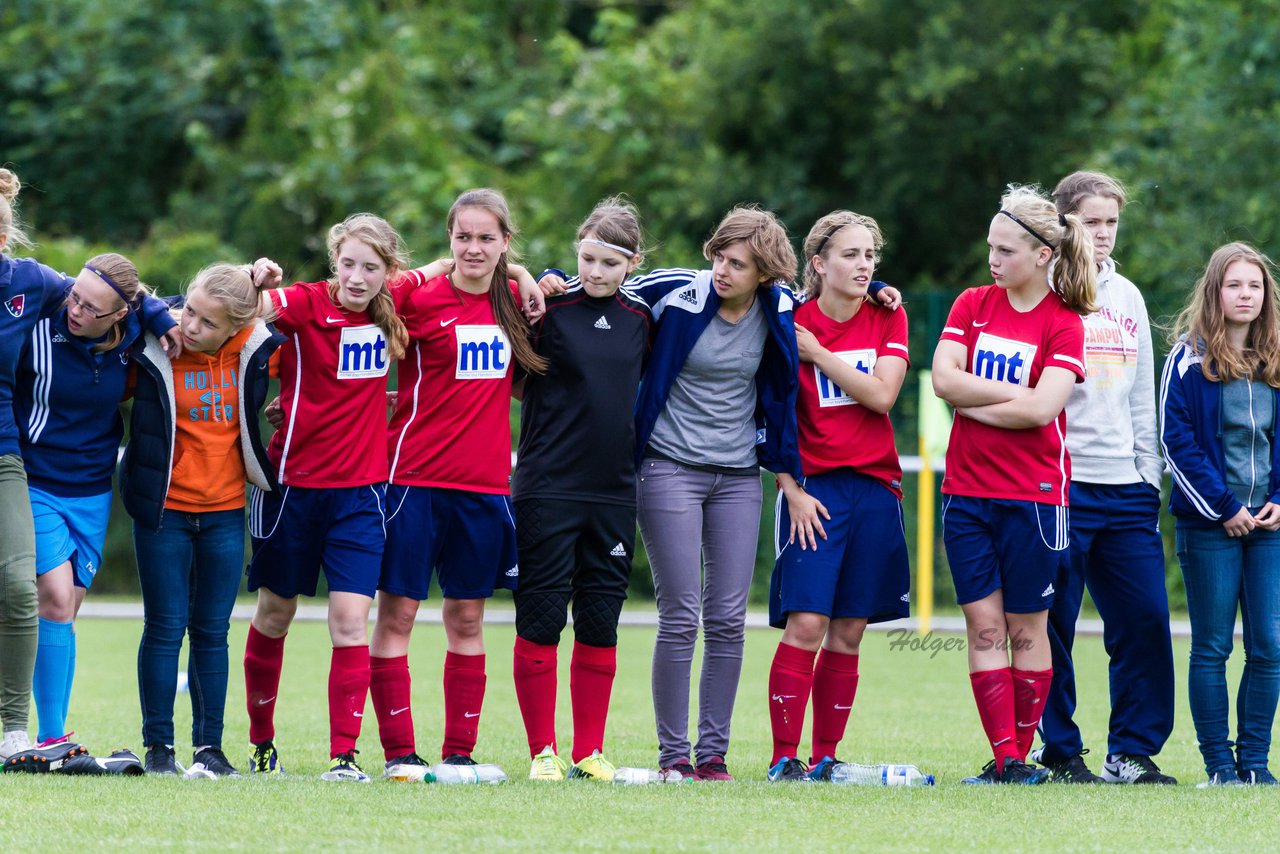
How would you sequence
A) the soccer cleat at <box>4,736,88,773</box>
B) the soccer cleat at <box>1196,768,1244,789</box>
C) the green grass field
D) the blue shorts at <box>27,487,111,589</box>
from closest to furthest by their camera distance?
the green grass field < the soccer cleat at <box>4,736,88,773</box> < the blue shorts at <box>27,487,111,589</box> < the soccer cleat at <box>1196,768,1244,789</box>

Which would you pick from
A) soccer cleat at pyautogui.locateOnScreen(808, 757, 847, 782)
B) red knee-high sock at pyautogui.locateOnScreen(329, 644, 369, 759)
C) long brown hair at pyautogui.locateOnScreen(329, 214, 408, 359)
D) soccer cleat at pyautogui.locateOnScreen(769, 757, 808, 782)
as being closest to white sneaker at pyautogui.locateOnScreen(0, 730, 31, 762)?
red knee-high sock at pyautogui.locateOnScreen(329, 644, 369, 759)

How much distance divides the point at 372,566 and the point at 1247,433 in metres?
3.01

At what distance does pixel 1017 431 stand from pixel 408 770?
2.28 metres

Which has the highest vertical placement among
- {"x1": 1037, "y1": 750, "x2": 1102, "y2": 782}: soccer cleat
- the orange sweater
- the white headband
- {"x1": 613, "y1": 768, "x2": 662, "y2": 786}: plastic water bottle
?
the white headband

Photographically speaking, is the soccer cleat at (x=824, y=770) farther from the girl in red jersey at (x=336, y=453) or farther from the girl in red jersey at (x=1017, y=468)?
the girl in red jersey at (x=336, y=453)

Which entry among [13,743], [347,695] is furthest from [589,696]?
[13,743]

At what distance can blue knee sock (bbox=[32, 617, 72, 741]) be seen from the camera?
5.43m

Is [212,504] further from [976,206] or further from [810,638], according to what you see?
[976,206]

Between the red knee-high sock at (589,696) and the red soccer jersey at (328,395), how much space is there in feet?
2.98

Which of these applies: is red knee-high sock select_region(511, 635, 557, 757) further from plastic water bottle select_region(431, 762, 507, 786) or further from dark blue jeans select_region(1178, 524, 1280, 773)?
dark blue jeans select_region(1178, 524, 1280, 773)

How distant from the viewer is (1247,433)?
5.74 metres

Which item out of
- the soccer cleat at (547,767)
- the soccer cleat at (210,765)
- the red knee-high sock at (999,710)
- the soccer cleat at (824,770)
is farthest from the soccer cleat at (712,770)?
the soccer cleat at (210,765)

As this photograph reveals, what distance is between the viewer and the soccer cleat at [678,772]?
540 centimetres

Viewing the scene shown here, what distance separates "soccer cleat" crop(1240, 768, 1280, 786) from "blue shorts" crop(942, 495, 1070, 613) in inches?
36.6
